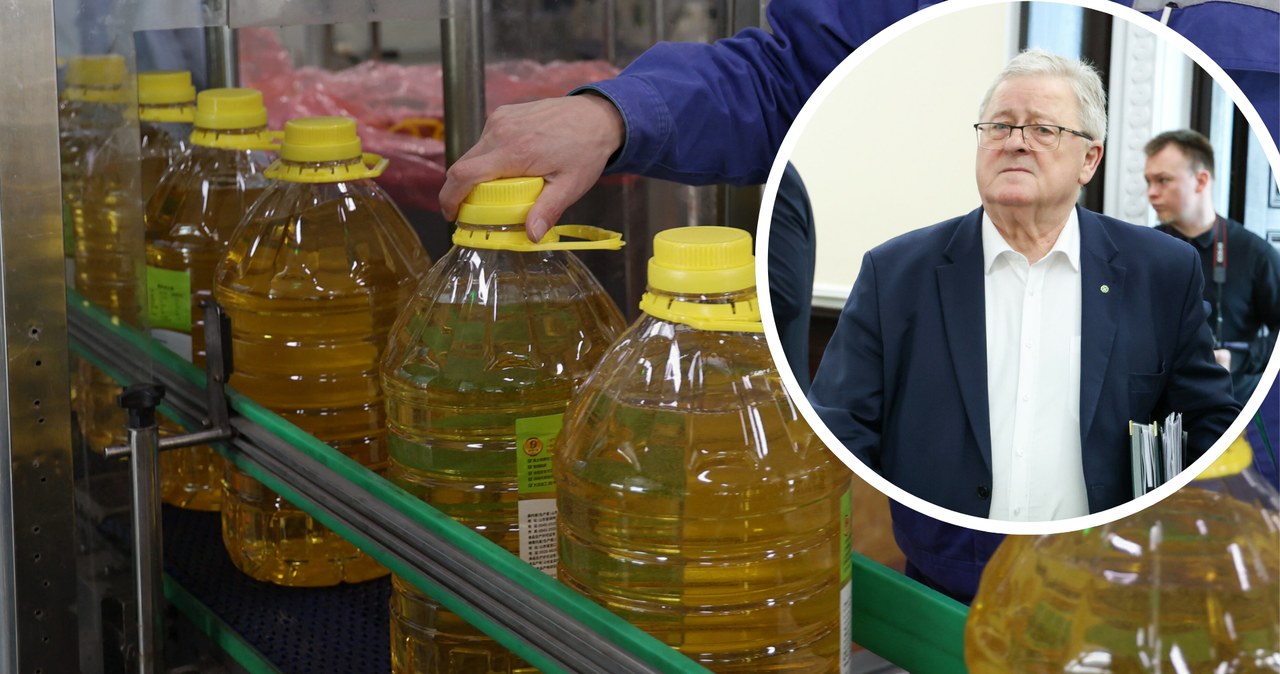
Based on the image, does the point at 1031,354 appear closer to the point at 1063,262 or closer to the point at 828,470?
the point at 1063,262

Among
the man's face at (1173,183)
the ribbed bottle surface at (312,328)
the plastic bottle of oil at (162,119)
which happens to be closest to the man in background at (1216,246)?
the man's face at (1173,183)

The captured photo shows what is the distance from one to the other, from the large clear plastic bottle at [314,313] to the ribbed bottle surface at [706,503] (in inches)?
23.1

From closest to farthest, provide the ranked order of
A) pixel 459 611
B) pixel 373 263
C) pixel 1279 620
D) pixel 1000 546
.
Answer: 1. pixel 1279 620
2. pixel 1000 546
3. pixel 459 611
4. pixel 373 263

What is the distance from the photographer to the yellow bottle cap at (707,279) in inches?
34.9

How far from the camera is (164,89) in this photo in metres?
1.86

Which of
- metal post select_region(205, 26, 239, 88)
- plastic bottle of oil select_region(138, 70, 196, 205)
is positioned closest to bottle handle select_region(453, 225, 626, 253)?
plastic bottle of oil select_region(138, 70, 196, 205)

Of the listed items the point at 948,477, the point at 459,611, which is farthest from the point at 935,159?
the point at 459,611

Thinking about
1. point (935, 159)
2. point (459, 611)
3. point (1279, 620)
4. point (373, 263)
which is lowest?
point (459, 611)

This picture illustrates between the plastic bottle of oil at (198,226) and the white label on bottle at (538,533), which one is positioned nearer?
the white label on bottle at (538,533)

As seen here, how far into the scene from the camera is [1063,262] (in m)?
0.57

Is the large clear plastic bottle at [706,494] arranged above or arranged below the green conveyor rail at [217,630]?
above

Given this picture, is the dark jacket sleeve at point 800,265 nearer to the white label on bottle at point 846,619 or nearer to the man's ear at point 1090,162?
the man's ear at point 1090,162

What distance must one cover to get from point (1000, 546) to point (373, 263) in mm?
935

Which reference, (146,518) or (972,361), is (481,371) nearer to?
(146,518)
